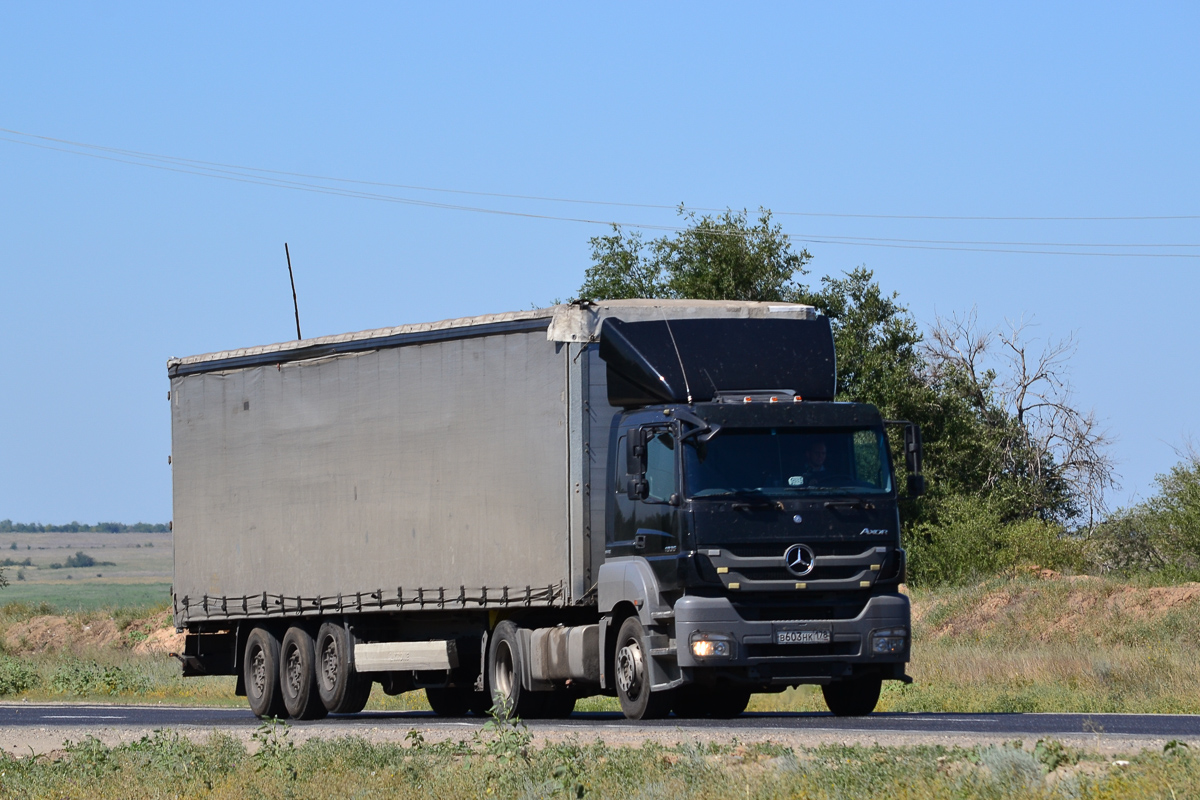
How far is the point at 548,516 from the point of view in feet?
58.1

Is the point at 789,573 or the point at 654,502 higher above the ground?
the point at 654,502

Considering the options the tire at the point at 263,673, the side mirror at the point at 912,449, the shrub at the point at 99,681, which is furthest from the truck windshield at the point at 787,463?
the shrub at the point at 99,681

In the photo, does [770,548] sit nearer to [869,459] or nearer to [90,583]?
[869,459]

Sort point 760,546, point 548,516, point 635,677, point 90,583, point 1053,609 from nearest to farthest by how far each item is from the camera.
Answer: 1. point 760,546
2. point 635,677
3. point 548,516
4. point 1053,609
5. point 90,583

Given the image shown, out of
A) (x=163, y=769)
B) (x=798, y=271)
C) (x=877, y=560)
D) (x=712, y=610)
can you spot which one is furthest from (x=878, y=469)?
(x=798, y=271)

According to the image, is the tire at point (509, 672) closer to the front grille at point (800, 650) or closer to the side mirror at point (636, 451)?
the side mirror at point (636, 451)

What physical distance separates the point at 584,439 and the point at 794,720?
356 centimetres

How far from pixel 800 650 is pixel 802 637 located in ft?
0.44

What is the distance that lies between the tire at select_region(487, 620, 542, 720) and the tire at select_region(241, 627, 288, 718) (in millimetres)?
4161

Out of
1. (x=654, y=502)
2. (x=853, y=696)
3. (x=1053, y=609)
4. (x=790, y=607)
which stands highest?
(x=654, y=502)

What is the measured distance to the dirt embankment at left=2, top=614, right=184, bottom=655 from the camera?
59062 mm

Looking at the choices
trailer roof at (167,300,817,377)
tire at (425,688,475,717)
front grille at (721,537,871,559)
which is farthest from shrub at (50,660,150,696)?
front grille at (721,537,871,559)

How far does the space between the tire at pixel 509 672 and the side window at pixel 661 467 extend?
9.45 ft

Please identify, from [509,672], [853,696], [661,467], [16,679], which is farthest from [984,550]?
[661,467]
